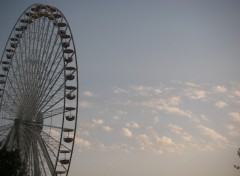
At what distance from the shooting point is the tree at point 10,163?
2834 cm

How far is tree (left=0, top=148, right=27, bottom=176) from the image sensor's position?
Answer: 28.3 m

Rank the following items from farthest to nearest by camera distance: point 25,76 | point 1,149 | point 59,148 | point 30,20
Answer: point 30,20
point 25,76
point 1,149
point 59,148

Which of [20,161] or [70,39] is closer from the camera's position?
[20,161]

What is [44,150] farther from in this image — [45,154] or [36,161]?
[36,161]

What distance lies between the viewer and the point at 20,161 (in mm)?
29469

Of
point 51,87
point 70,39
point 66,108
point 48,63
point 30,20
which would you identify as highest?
point 30,20

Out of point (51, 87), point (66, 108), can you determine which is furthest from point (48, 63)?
point (66, 108)

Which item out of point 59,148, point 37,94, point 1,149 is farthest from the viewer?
point 37,94

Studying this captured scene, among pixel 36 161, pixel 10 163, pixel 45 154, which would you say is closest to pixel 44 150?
pixel 45 154

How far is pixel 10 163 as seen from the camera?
95.5ft

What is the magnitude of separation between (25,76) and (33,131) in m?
6.93

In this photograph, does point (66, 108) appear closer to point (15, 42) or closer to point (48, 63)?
point (48, 63)

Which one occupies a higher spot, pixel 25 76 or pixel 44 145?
pixel 25 76

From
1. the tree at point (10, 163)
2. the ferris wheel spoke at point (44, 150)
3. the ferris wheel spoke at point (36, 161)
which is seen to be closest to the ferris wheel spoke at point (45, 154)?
the ferris wheel spoke at point (44, 150)
